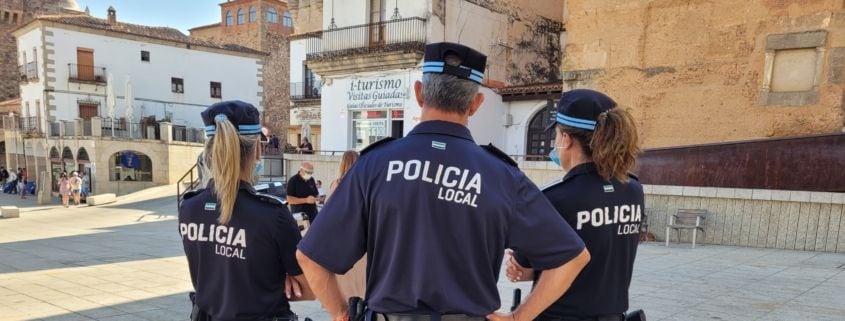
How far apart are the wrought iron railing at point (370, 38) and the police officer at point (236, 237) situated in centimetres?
1583

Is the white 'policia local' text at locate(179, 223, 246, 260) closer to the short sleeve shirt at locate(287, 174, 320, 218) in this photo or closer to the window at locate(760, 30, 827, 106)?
the short sleeve shirt at locate(287, 174, 320, 218)

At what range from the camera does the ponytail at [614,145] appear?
2.25 metres

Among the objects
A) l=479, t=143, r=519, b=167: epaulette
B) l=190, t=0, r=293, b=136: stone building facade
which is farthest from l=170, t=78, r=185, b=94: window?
l=479, t=143, r=519, b=167: epaulette

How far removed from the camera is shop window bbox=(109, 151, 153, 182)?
26625 mm

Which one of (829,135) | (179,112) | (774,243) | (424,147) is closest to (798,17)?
(829,135)

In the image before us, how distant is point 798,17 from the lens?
398 inches

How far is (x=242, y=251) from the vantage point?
215cm

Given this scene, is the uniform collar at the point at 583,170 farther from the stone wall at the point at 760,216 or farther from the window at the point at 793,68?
the window at the point at 793,68

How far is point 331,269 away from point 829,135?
1001 cm

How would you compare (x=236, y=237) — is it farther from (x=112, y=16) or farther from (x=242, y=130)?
(x=112, y=16)

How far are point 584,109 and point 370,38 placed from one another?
58.5 ft

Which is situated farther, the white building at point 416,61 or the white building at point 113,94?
the white building at point 113,94

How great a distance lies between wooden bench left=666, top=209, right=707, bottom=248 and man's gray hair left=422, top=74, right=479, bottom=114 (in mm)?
8444

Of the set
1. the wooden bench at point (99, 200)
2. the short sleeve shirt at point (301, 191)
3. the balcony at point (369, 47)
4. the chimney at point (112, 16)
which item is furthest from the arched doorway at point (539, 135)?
the chimney at point (112, 16)
